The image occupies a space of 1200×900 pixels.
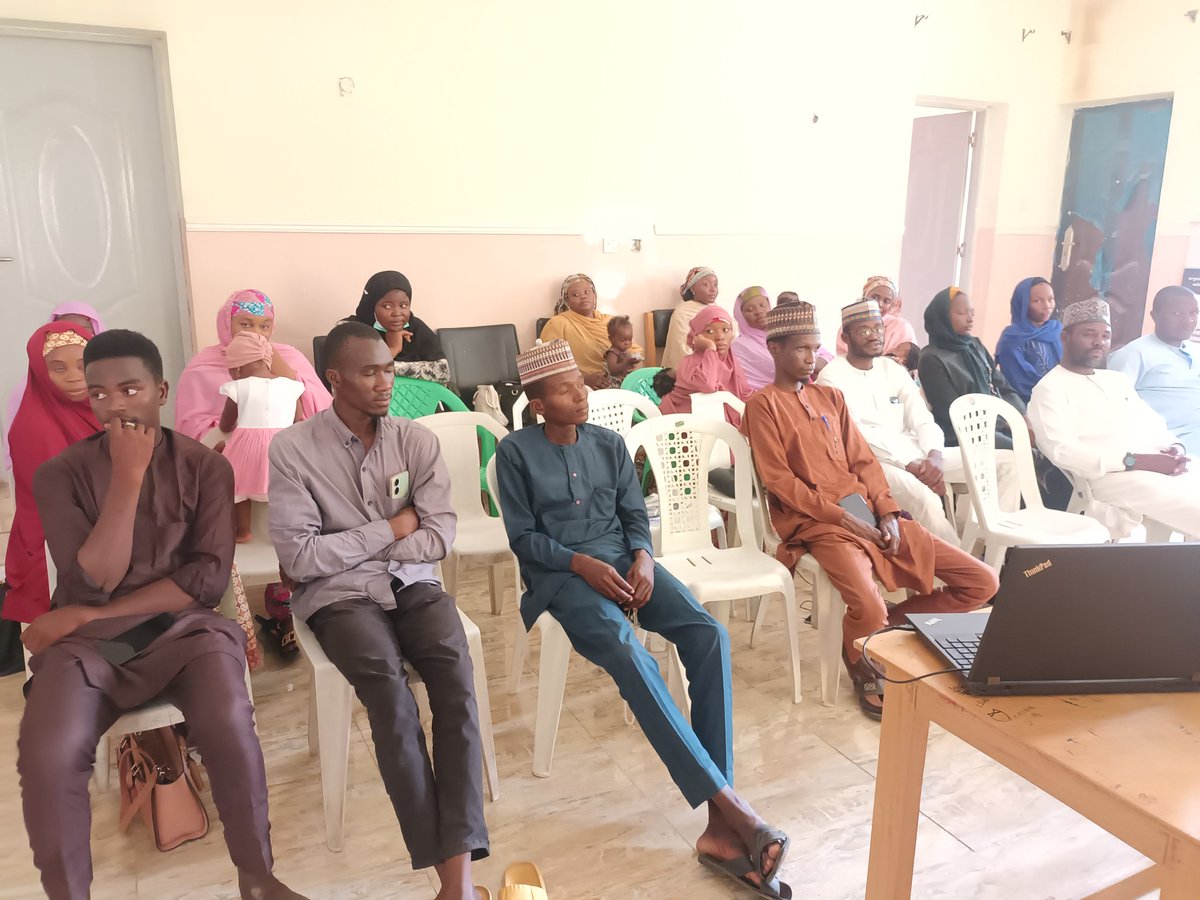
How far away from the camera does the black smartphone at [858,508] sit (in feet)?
8.76

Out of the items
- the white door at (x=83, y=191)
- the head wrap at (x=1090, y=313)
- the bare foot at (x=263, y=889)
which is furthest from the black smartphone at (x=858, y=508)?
the white door at (x=83, y=191)

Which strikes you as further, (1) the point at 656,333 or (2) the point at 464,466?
(1) the point at 656,333

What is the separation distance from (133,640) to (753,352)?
11.9ft

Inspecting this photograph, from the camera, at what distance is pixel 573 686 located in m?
2.71

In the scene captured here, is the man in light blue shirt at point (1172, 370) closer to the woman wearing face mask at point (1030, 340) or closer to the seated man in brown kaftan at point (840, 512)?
the woman wearing face mask at point (1030, 340)

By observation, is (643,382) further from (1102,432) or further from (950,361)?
(1102,432)

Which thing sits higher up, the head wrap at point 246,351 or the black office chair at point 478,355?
the head wrap at point 246,351

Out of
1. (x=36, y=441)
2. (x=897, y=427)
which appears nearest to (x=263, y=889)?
(x=36, y=441)

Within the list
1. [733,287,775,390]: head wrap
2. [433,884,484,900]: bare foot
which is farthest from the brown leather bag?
[733,287,775,390]: head wrap

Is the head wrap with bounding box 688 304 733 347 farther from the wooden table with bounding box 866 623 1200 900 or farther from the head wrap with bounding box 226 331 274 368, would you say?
the wooden table with bounding box 866 623 1200 900

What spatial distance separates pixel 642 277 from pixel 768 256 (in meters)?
1.04

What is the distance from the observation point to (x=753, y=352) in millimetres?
4773

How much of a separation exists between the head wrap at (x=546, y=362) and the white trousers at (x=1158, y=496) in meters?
2.30

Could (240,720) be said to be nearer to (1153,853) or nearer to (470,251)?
(1153,853)
